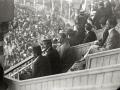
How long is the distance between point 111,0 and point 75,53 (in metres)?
0.76

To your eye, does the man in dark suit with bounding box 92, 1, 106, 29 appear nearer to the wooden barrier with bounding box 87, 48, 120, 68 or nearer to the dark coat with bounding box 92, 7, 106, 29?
the dark coat with bounding box 92, 7, 106, 29

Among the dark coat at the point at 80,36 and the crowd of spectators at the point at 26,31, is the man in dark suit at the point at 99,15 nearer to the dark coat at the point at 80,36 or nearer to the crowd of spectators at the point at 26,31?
the dark coat at the point at 80,36

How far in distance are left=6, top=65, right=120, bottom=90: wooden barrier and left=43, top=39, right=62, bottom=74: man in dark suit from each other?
0.30 ft

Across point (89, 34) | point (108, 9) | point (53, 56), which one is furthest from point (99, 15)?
point (53, 56)

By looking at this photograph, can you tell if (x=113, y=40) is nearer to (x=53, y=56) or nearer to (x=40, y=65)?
(x=53, y=56)

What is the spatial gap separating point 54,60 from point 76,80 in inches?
15.6

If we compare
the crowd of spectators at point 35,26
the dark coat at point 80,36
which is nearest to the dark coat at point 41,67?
the crowd of spectators at point 35,26

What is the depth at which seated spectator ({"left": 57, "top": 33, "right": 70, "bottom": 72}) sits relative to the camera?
2548mm

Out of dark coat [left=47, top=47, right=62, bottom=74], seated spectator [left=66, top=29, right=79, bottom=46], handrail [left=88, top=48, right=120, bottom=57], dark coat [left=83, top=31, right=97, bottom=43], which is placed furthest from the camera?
dark coat [left=47, top=47, right=62, bottom=74]

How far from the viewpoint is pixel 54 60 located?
2.63 metres

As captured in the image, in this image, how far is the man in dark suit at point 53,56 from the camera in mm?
2603

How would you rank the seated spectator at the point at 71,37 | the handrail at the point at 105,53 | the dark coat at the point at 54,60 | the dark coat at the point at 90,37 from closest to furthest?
the handrail at the point at 105,53, the dark coat at the point at 90,37, the seated spectator at the point at 71,37, the dark coat at the point at 54,60

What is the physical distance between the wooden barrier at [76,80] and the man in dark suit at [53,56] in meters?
0.09

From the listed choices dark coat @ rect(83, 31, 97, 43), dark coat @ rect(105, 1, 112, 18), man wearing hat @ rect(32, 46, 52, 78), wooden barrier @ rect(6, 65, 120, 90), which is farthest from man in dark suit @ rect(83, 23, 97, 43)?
man wearing hat @ rect(32, 46, 52, 78)
